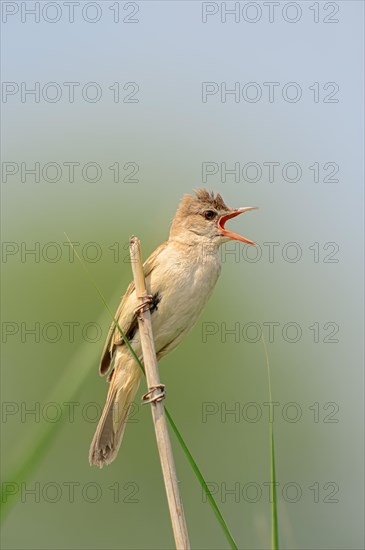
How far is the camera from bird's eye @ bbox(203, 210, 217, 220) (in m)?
3.34

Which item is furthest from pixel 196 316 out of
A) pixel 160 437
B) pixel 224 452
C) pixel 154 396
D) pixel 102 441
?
pixel 224 452

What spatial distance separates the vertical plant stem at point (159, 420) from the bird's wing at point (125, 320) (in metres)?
0.48

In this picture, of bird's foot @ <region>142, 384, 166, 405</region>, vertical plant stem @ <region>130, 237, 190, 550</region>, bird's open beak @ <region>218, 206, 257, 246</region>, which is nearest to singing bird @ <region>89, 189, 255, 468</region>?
bird's open beak @ <region>218, 206, 257, 246</region>

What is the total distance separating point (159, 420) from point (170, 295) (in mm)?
939

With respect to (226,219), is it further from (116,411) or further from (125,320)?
(116,411)

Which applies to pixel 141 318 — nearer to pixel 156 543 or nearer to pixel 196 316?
pixel 196 316

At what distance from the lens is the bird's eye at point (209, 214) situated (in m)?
3.34

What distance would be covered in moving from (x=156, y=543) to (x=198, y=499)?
41 centimetres

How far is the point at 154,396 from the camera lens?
2367mm

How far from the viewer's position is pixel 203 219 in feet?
10.9

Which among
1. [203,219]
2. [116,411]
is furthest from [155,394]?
[203,219]

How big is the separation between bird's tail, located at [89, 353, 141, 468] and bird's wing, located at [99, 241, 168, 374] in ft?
0.19

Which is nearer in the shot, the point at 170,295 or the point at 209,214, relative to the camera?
the point at 170,295

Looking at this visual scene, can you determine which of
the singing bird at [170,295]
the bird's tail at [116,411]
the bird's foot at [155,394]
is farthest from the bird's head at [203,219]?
the bird's foot at [155,394]
